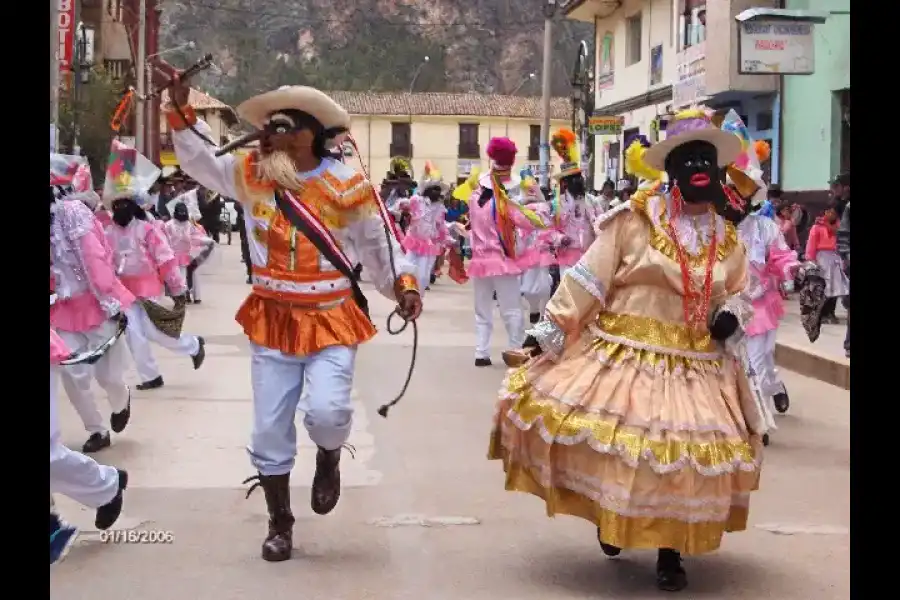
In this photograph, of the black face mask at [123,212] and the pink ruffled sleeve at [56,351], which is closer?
the pink ruffled sleeve at [56,351]

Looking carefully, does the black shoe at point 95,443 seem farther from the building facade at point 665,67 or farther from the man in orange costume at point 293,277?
the building facade at point 665,67

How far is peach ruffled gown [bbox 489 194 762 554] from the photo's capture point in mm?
5652

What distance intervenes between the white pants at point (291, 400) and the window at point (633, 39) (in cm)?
3086

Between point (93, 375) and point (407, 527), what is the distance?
3.17 metres

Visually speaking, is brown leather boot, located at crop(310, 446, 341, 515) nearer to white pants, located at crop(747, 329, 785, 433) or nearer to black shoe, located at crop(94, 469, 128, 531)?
black shoe, located at crop(94, 469, 128, 531)

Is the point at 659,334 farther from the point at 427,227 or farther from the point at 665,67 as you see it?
the point at 665,67

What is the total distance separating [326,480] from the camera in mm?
6543

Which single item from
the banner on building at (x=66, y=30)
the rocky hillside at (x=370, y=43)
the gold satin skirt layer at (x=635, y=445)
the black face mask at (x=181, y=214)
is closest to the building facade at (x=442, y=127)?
the rocky hillside at (x=370, y=43)

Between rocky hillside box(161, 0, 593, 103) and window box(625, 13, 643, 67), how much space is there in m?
61.1

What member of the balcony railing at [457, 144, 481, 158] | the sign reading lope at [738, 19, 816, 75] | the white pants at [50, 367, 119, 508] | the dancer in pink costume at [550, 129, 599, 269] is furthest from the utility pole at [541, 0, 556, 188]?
the balcony railing at [457, 144, 481, 158]

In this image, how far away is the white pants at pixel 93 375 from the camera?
879 centimetres

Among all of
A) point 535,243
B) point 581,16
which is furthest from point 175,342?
point 581,16

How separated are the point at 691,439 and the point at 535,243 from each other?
8.49 metres
